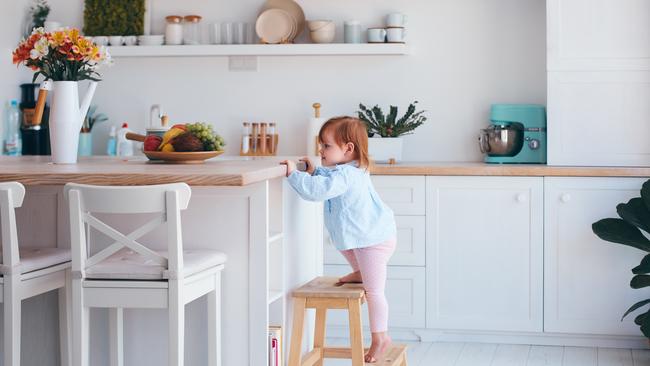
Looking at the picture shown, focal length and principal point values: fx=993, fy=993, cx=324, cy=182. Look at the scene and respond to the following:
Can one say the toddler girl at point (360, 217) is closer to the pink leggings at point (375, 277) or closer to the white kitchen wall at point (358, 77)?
the pink leggings at point (375, 277)

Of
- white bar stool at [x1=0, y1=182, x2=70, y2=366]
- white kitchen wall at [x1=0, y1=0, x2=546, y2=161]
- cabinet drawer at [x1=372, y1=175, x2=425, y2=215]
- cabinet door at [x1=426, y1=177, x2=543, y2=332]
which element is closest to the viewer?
white bar stool at [x1=0, y1=182, x2=70, y2=366]

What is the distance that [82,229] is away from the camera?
2.84 meters

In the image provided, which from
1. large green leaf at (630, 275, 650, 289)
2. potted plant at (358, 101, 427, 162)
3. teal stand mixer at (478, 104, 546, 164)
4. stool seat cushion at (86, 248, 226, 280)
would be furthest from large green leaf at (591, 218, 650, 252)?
stool seat cushion at (86, 248, 226, 280)

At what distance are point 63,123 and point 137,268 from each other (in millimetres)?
895

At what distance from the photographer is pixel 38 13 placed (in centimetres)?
558

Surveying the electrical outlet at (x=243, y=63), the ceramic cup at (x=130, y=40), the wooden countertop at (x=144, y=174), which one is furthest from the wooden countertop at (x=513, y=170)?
the ceramic cup at (x=130, y=40)

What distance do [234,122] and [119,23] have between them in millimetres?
841

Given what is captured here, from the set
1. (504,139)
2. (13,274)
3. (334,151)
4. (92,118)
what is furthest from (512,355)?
(92,118)

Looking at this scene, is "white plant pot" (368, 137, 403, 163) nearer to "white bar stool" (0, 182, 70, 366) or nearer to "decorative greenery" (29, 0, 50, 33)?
"decorative greenery" (29, 0, 50, 33)

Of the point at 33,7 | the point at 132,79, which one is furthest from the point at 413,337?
the point at 33,7

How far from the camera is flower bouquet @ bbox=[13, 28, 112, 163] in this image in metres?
3.45

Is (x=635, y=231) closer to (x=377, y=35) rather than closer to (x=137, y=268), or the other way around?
(x=377, y=35)

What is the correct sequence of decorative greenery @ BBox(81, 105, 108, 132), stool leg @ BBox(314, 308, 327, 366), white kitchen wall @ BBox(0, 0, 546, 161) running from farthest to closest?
1. decorative greenery @ BBox(81, 105, 108, 132)
2. white kitchen wall @ BBox(0, 0, 546, 161)
3. stool leg @ BBox(314, 308, 327, 366)

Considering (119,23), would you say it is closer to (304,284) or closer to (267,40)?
(267,40)
